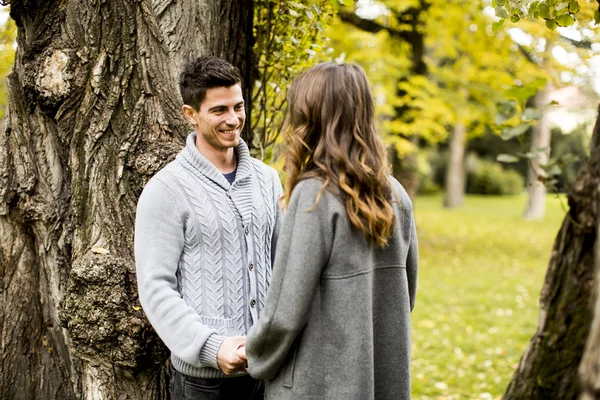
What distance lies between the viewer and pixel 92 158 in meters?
3.10

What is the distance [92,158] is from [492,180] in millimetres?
31049

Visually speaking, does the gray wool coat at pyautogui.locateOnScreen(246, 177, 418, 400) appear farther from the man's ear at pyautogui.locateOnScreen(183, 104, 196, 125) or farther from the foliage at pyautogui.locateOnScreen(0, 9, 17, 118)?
the foliage at pyautogui.locateOnScreen(0, 9, 17, 118)

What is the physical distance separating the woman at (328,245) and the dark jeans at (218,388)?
43 cm

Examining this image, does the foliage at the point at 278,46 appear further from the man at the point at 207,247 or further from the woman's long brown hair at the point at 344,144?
the woman's long brown hair at the point at 344,144

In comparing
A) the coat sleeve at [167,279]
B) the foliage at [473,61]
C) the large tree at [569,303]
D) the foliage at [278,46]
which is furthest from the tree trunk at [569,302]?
the foliage at [473,61]

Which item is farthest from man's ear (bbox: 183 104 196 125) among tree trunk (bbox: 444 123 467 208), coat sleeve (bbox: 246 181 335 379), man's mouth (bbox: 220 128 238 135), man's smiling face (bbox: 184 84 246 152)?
tree trunk (bbox: 444 123 467 208)

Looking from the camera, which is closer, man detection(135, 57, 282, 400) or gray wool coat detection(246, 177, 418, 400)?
gray wool coat detection(246, 177, 418, 400)

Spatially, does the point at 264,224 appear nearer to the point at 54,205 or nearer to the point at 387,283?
the point at 387,283

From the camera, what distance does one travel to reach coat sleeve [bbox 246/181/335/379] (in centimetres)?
191

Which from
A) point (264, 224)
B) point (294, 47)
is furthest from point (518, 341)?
point (264, 224)

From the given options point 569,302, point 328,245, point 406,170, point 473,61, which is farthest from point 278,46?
point 406,170

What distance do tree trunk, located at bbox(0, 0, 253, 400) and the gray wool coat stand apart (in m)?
1.08

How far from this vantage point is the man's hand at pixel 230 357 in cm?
226

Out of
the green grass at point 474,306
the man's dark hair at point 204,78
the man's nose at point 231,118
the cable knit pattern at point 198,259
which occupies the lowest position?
the green grass at point 474,306
